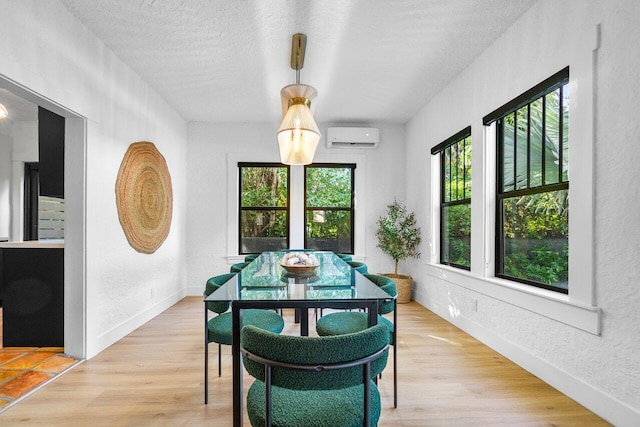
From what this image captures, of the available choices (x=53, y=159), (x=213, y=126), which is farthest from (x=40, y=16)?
(x=213, y=126)

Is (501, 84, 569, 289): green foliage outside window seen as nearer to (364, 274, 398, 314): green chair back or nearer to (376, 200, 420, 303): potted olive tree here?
(364, 274, 398, 314): green chair back

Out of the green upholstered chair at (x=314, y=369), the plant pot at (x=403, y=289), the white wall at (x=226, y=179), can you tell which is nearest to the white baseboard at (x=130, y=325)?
the white wall at (x=226, y=179)

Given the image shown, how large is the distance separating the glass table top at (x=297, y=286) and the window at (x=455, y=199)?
2086 mm

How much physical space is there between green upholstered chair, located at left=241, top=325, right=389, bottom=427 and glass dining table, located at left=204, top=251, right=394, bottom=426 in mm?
374

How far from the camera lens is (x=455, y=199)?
4328mm

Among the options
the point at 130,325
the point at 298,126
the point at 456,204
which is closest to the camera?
the point at 298,126

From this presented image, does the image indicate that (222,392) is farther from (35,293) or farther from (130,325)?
(35,293)

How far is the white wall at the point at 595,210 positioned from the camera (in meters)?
1.96

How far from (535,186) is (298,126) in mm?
1991

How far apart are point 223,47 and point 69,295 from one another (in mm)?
2616

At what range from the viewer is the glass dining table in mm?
1680

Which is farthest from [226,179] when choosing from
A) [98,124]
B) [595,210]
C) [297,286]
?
[595,210]

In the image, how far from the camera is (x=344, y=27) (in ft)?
9.80

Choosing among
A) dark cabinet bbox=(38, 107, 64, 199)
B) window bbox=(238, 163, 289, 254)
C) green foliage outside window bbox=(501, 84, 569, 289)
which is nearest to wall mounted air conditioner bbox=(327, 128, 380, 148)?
window bbox=(238, 163, 289, 254)
